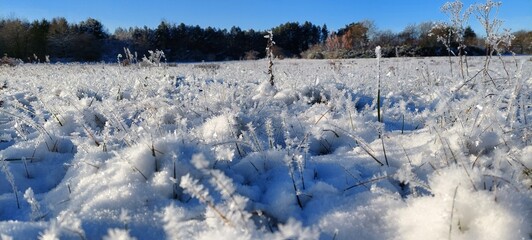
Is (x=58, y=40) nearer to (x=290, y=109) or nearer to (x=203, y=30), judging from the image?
(x=203, y=30)

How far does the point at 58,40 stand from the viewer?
40.4 m

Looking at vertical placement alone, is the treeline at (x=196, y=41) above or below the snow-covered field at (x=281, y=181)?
above

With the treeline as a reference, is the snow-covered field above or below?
below

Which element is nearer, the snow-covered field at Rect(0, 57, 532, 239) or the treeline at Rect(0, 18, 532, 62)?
the snow-covered field at Rect(0, 57, 532, 239)

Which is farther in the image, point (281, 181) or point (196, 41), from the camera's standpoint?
point (196, 41)

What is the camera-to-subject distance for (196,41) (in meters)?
56.2

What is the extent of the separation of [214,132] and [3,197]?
1158 millimetres

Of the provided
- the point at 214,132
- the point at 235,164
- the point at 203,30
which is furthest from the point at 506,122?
the point at 203,30

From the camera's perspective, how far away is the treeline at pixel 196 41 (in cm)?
3157

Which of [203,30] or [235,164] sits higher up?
[203,30]

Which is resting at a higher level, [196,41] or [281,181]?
[196,41]

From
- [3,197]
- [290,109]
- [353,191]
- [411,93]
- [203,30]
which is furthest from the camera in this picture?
[203,30]

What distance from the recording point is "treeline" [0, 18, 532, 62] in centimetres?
Answer: 3157

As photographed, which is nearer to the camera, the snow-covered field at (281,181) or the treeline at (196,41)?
the snow-covered field at (281,181)
